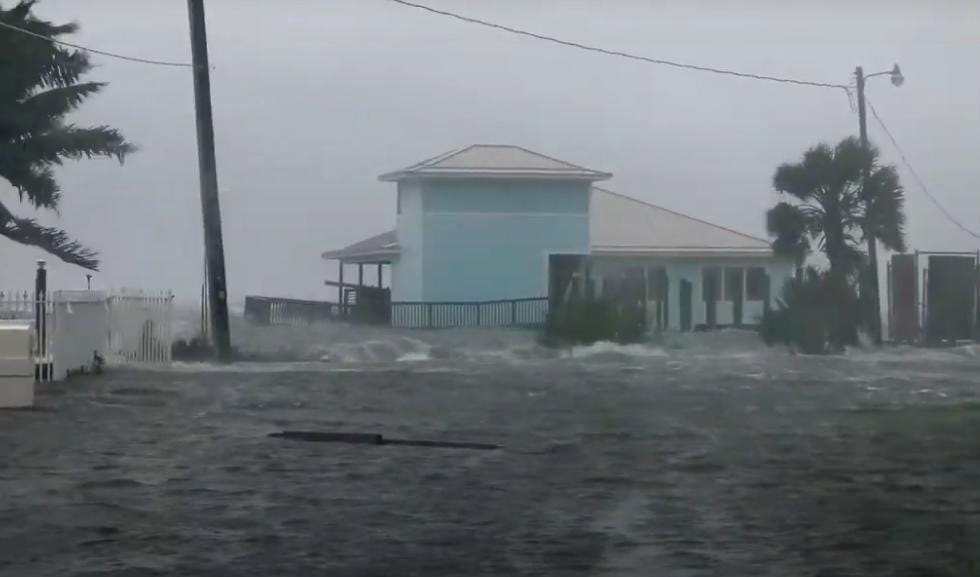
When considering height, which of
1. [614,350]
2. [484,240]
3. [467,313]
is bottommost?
[614,350]

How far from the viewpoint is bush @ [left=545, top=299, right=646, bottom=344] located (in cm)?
3884

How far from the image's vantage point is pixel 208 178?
1169 inches

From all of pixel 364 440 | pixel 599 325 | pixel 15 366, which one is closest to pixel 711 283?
pixel 599 325

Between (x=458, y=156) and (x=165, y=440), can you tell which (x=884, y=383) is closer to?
(x=165, y=440)

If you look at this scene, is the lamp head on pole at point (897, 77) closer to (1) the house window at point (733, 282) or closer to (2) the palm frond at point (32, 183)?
(1) the house window at point (733, 282)

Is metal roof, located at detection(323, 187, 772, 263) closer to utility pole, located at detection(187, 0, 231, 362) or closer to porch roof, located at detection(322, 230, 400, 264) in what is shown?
porch roof, located at detection(322, 230, 400, 264)

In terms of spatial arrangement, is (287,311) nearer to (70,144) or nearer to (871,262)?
(70,144)

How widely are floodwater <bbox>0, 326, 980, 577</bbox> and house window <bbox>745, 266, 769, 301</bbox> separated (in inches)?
677

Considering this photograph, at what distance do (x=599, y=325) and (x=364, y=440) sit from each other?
23322 millimetres

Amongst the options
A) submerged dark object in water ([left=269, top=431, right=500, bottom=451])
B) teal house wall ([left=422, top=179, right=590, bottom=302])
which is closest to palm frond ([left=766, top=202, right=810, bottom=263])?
teal house wall ([left=422, top=179, right=590, bottom=302])

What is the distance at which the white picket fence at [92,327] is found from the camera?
23.6 metres

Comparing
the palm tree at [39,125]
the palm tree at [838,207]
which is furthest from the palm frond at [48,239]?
the palm tree at [838,207]

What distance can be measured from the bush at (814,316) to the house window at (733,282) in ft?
12.9

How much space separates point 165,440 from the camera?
1612 cm
